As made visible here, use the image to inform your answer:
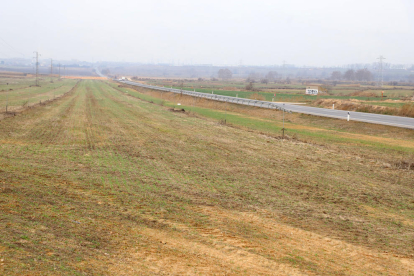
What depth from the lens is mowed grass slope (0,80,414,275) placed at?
721 cm

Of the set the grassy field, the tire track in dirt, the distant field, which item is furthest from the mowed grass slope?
the grassy field

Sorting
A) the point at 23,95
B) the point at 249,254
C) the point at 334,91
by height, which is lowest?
the point at 249,254

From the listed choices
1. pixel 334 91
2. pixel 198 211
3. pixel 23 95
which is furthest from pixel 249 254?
pixel 334 91

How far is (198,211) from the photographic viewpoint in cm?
1008

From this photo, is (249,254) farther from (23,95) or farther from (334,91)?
(334,91)

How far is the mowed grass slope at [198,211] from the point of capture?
7207 millimetres

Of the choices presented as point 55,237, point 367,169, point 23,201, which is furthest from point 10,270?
point 367,169

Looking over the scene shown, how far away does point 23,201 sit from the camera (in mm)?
9883

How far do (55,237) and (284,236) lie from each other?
505 centimetres

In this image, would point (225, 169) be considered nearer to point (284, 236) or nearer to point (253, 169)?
point (253, 169)

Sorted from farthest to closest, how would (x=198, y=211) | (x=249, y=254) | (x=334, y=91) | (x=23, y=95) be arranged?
(x=334, y=91) → (x=23, y=95) → (x=198, y=211) → (x=249, y=254)

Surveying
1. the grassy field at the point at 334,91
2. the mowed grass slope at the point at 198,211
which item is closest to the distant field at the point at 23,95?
the mowed grass slope at the point at 198,211

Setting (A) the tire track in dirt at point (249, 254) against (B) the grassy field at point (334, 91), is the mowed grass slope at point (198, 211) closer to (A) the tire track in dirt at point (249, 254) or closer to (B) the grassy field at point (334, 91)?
(A) the tire track in dirt at point (249, 254)

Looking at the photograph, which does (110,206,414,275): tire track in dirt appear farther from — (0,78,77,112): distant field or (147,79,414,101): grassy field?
(147,79,414,101): grassy field
